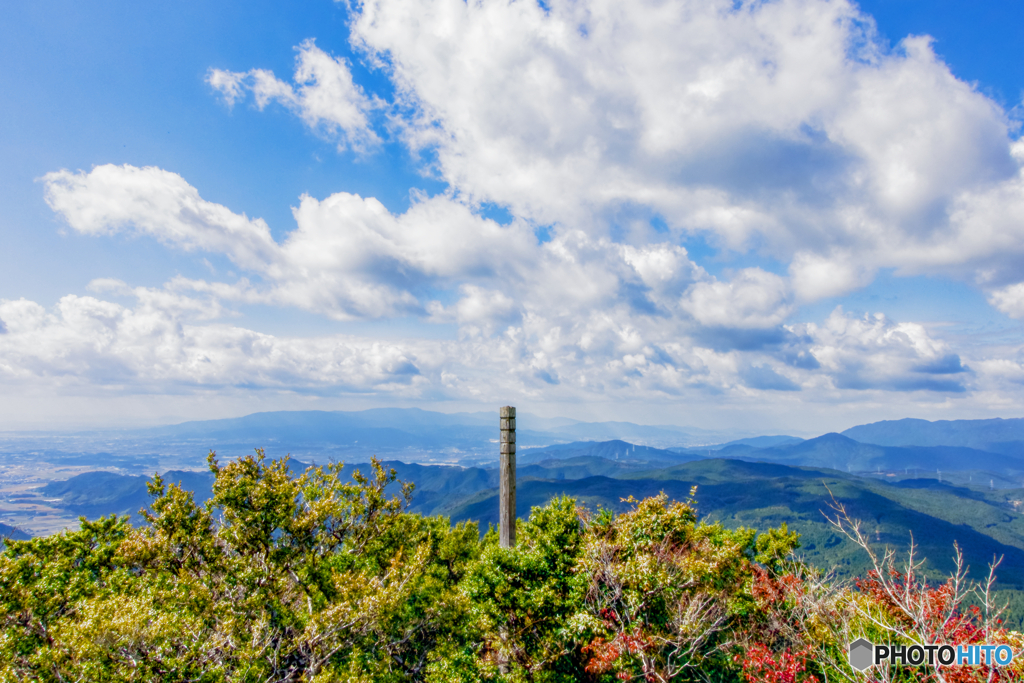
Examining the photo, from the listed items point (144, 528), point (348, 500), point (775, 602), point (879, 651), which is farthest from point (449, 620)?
point (775, 602)

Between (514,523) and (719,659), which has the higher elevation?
(514,523)

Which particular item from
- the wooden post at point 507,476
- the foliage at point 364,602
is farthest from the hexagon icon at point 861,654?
the wooden post at point 507,476

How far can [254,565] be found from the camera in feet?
43.7

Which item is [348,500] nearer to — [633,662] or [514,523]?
[514,523]

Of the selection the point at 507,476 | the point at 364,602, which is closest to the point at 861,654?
the point at 507,476

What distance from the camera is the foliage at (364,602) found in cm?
1104

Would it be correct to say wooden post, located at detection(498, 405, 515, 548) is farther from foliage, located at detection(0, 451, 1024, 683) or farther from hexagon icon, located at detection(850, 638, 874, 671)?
hexagon icon, located at detection(850, 638, 874, 671)

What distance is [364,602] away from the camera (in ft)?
40.2

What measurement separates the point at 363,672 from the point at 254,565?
437 cm

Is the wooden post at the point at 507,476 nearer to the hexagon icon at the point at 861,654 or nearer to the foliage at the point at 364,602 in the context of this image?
the foliage at the point at 364,602

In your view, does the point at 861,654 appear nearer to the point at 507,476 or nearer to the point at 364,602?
the point at 507,476

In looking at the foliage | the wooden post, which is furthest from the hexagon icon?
the wooden post

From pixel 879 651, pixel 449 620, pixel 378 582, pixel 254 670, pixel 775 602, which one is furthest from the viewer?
pixel 775 602

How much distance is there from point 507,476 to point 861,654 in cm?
1143
